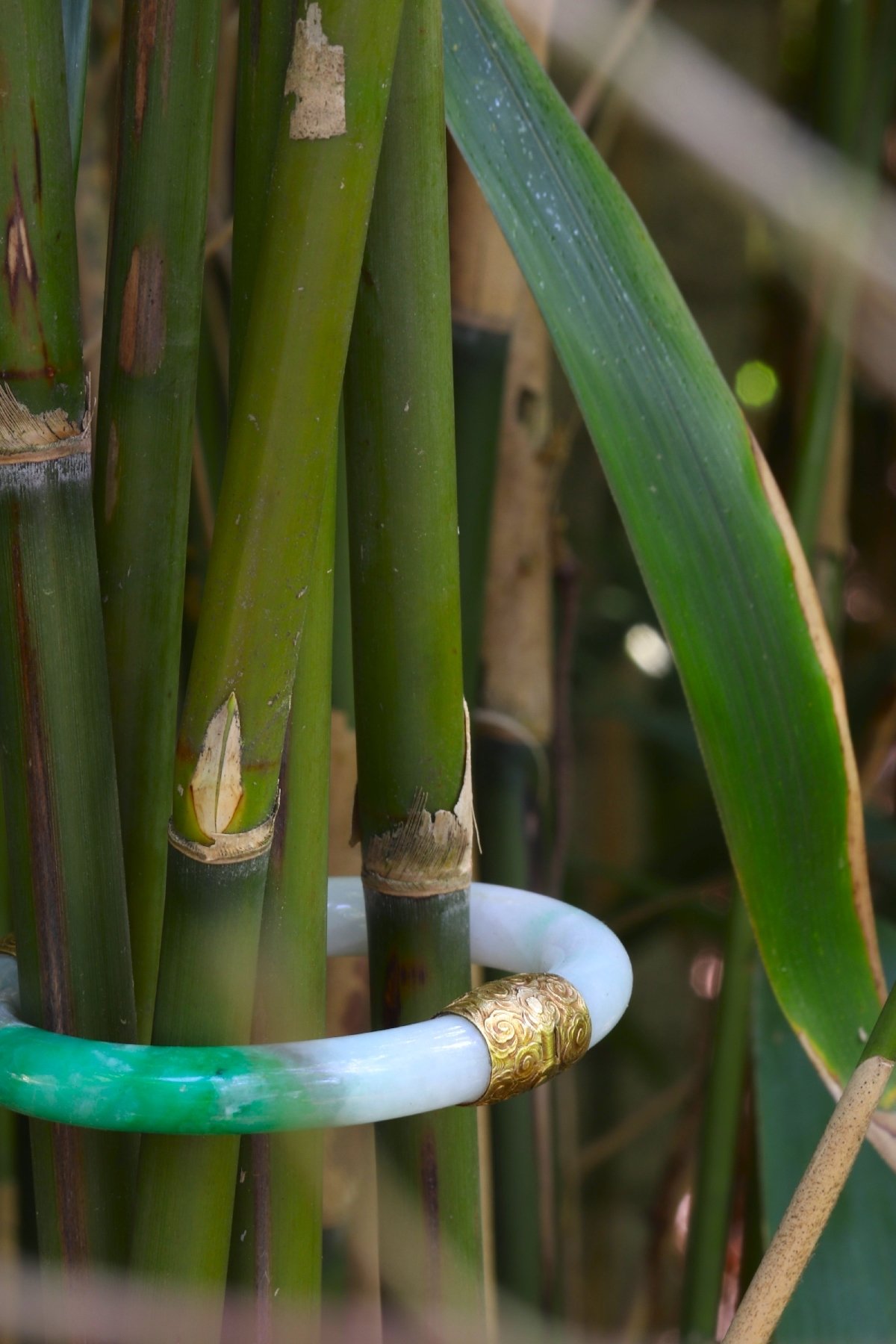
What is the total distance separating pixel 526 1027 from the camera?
0.54 feet

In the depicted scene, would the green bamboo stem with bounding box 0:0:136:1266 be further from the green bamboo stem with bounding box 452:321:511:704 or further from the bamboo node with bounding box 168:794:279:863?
the green bamboo stem with bounding box 452:321:511:704

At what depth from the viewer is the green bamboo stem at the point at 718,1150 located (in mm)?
412

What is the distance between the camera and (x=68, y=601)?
17cm

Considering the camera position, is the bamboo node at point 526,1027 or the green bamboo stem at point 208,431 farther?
the green bamboo stem at point 208,431

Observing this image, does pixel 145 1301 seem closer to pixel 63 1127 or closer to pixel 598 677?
pixel 63 1127

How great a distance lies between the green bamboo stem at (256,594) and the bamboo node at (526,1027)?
3cm

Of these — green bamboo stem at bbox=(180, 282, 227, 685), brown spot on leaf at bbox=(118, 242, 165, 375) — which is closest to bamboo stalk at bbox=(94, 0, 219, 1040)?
brown spot on leaf at bbox=(118, 242, 165, 375)

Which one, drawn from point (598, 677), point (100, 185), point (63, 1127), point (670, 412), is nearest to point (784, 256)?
point (598, 677)

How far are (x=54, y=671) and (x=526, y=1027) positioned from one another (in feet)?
0.26

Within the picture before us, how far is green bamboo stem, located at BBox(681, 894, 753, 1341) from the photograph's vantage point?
0.41m

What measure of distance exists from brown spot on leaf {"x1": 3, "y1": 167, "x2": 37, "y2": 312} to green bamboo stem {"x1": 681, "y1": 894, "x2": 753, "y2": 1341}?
1.04ft

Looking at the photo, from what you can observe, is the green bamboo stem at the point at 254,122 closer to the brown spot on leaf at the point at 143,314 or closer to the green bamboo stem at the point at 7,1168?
the brown spot on leaf at the point at 143,314

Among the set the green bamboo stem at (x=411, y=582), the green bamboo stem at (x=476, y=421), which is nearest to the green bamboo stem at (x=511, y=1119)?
the green bamboo stem at (x=476, y=421)

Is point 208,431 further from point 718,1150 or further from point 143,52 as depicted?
point 718,1150
